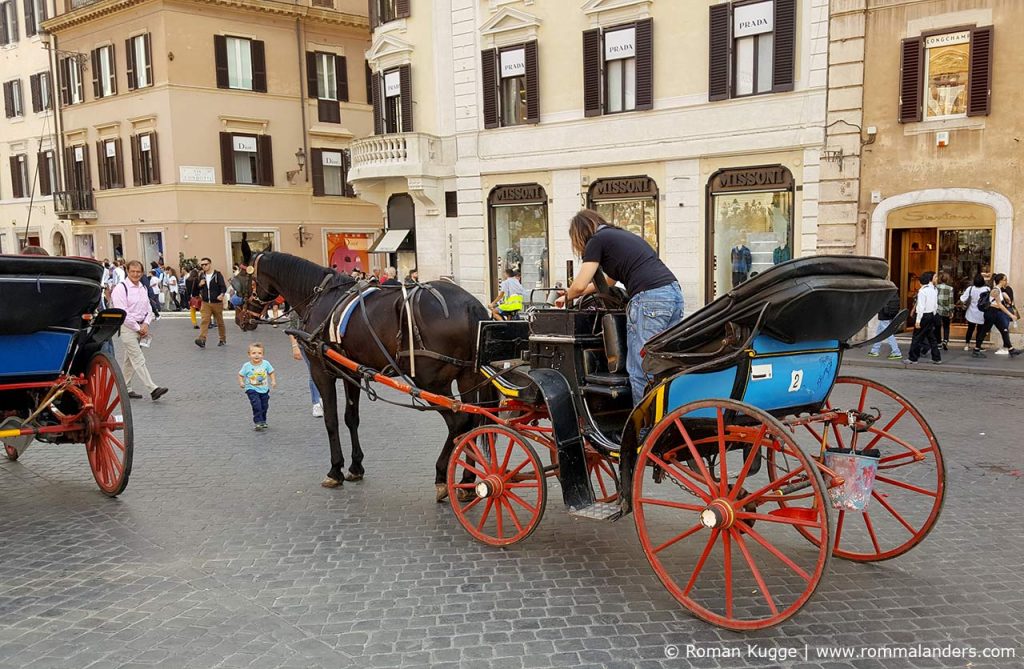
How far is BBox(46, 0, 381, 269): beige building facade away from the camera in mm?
28594

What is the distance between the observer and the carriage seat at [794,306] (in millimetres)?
3797

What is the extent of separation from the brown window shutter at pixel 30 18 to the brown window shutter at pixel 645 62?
28.2 metres

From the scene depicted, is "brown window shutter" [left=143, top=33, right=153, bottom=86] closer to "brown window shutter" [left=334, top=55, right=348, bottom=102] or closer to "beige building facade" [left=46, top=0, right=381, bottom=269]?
"beige building facade" [left=46, top=0, right=381, bottom=269]

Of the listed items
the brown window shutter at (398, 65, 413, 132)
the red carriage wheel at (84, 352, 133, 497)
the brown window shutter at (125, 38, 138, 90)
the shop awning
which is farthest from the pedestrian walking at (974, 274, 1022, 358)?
the brown window shutter at (125, 38, 138, 90)

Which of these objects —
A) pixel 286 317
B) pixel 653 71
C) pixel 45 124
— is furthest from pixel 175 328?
pixel 45 124

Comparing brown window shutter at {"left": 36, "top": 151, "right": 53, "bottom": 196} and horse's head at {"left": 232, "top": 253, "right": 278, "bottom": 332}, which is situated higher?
brown window shutter at {"left": 36, "top": 151, "right": 53, "bottom": 196}

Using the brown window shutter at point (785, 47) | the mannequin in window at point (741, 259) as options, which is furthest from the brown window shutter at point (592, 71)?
the mannequin in window at point (741, 259)

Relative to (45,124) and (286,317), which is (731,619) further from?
(45,124)

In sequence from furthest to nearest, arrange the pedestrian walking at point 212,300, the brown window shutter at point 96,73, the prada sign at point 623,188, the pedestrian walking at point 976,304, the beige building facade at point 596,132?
the brown window shutter at point 96,73
the prada sign at point 623,188
the pedestrian walking at point 212,300
the beige building facade at point 596,132
the pedestrian walking at point 976,304

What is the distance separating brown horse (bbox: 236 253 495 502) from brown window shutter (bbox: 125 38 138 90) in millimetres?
26080

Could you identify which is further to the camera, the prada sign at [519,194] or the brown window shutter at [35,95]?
the brown window shutter at [35,95]

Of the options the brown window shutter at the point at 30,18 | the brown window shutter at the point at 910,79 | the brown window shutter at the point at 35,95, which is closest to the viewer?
the brown window shutter at the point at 910,79

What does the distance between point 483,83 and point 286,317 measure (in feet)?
46.9

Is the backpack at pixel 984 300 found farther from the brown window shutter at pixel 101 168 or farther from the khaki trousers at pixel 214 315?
the brown window shutter at pixel 101 168
